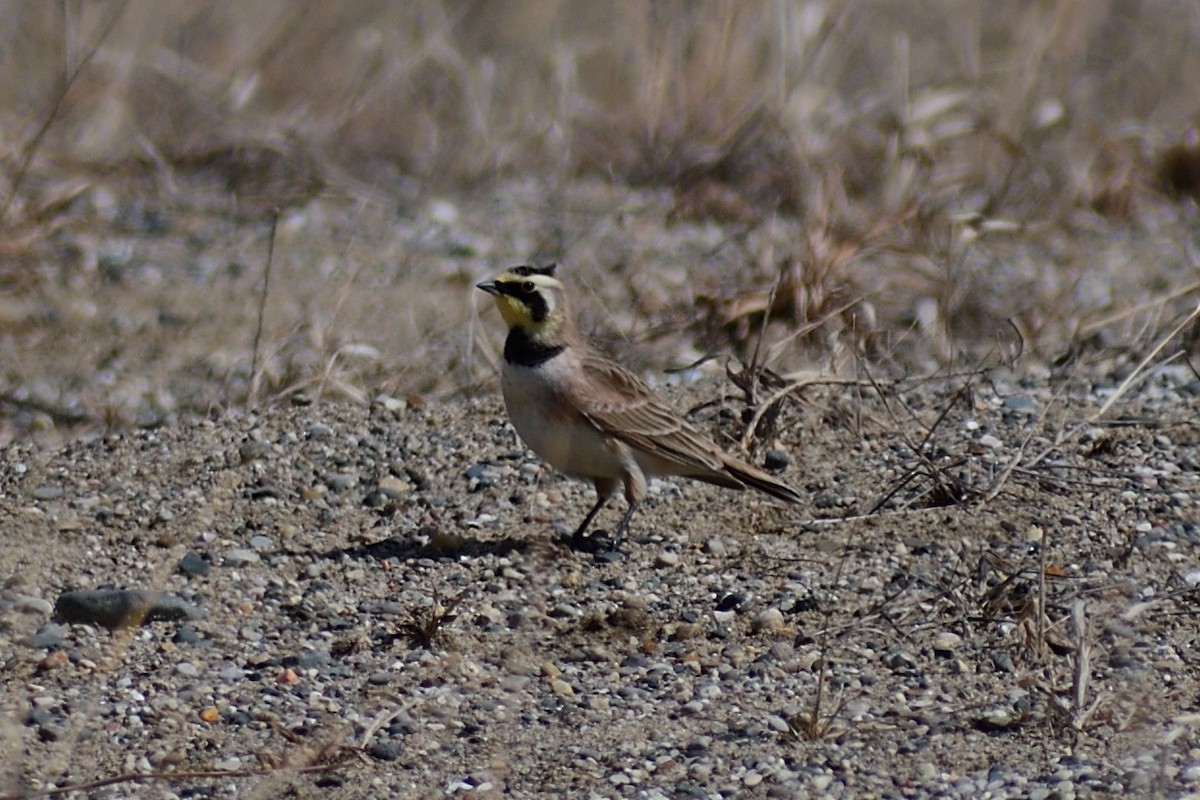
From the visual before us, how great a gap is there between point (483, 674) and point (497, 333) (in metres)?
3.41

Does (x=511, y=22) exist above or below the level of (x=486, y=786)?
above

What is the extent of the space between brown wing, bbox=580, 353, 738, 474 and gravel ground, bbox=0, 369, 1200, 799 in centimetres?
27

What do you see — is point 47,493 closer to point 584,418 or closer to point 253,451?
point 253,451

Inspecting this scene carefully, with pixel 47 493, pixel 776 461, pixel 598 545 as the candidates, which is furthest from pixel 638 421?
pixel 47 493

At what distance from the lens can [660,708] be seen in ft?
15.4

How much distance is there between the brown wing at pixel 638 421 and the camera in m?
6.01

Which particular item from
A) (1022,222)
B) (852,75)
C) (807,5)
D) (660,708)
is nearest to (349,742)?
(660,708)

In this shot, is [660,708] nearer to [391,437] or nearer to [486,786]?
[486,786]

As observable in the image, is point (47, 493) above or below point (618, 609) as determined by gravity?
above

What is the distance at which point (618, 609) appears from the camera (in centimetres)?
533

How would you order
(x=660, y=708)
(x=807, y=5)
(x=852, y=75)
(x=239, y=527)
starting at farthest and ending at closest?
(x=852, y=75) → (x=807, y=5) → (x=239, y=527) → (x=660, y=708)

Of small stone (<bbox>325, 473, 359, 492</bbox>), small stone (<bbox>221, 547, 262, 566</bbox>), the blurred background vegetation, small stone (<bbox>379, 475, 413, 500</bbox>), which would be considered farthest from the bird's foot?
the blurred background vegetation

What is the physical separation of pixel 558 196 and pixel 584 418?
3875 millimetres

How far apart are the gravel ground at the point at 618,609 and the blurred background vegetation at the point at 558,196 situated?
0.67 meters
